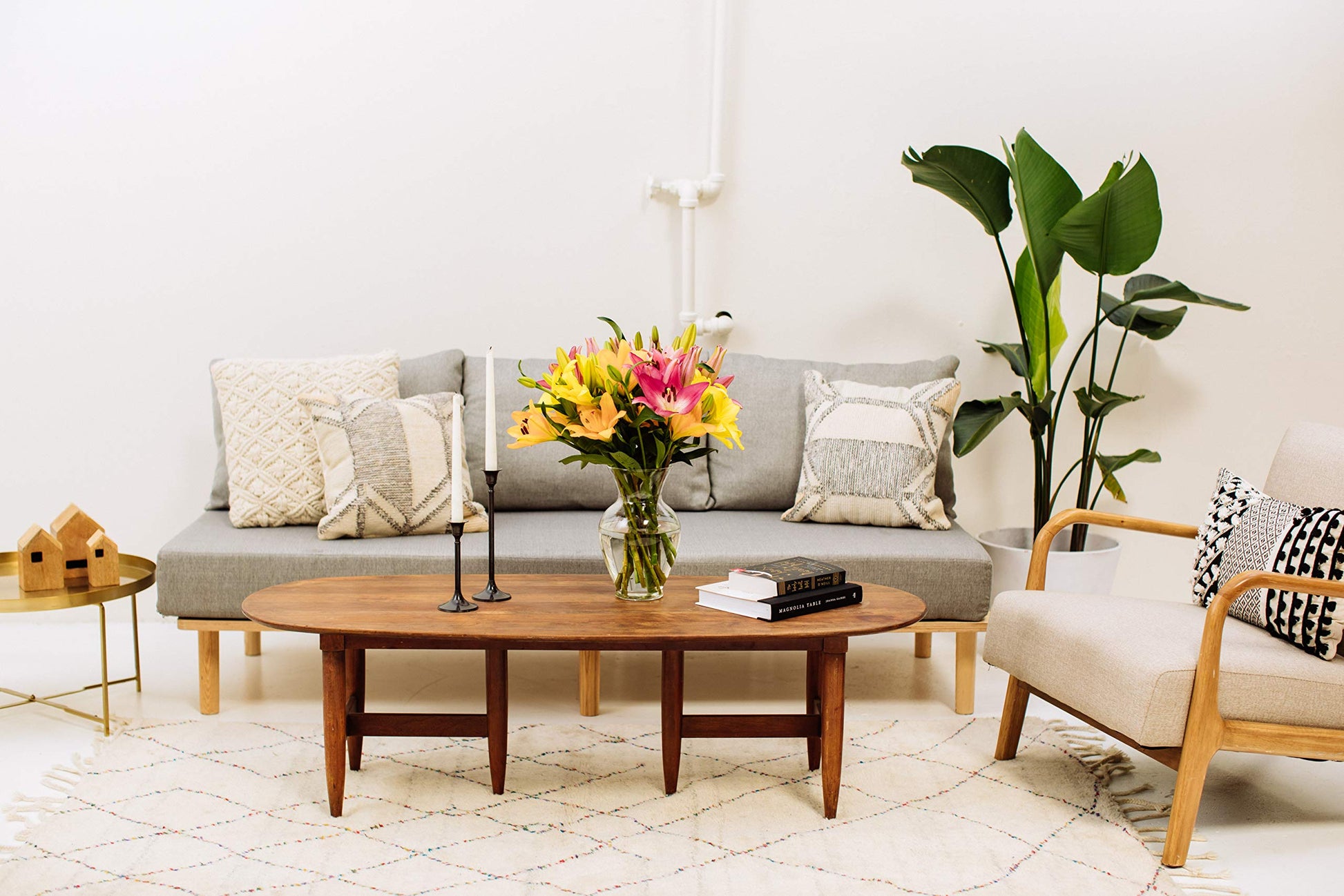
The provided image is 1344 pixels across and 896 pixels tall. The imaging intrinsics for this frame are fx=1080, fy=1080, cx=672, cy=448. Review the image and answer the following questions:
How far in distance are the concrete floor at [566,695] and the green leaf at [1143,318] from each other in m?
1.16

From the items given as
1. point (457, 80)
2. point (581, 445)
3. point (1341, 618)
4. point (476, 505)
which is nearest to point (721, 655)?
point (476, 505)

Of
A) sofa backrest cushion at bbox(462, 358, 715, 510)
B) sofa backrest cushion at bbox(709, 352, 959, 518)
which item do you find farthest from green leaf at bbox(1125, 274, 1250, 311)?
sofa backrest cushion at bbox(462, 358, 715, 510)

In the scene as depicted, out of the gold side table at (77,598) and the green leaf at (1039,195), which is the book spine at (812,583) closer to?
the green leaf at (1039,195)

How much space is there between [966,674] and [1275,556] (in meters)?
0.86

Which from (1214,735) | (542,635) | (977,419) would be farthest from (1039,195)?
(542,635)

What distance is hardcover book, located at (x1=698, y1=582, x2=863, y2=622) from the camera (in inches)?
82.4

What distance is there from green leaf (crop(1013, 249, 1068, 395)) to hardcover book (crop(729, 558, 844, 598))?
142 cm

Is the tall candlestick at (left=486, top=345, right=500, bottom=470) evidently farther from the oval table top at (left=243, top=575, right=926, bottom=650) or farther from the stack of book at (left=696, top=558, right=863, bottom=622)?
the stack of book at (left=696, top=558, right=863, bottom=622)

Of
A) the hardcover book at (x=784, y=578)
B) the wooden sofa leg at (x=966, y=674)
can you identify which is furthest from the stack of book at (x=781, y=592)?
the wooden sofa leg at (x=966, y=674)

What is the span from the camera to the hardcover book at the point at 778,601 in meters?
2.09

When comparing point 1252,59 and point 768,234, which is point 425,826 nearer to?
point 768,234

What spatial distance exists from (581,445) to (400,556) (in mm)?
844

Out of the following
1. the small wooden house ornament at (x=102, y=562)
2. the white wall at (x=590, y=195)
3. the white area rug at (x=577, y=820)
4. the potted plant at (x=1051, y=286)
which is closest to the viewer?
the white area rug at (x=577, y=820)

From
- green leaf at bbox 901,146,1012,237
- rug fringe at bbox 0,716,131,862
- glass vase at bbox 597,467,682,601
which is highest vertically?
green leaf at bbox 901,146,1012,237
